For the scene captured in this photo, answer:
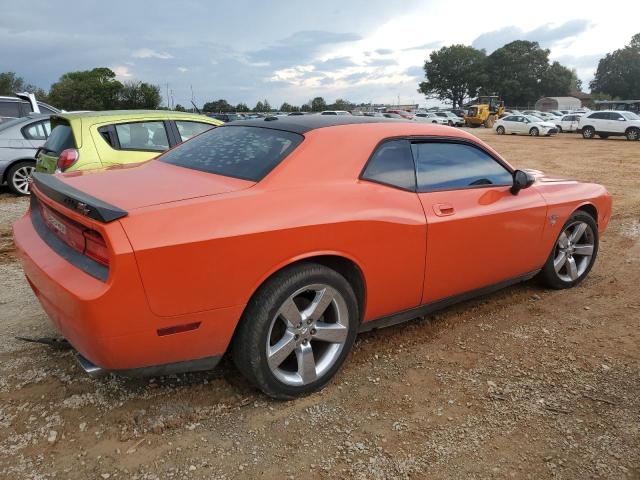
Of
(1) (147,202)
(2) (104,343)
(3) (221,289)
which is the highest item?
(1) (147,202)

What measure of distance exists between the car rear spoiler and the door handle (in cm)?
185

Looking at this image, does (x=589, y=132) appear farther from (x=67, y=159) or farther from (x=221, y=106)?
(x=221, y=106)

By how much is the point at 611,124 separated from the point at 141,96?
40237 millimetres

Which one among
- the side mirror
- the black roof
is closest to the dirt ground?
the side mirror

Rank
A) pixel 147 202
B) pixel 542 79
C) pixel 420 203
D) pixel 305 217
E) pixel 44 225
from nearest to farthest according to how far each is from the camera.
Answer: pixel 147 202, pixel 305 217, pixel 44 225, pixel 420 203, pixel 542 79

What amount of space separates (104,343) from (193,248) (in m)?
0.55

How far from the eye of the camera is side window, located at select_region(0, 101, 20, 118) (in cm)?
1143

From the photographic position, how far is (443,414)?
2.61 metres

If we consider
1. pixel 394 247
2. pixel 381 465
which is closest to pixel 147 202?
pixel 394 247

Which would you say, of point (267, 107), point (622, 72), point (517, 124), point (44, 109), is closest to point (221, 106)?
point (267, 107)

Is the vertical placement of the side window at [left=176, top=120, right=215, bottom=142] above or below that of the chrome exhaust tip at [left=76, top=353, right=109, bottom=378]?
above

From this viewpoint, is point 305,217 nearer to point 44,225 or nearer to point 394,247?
point 394,247

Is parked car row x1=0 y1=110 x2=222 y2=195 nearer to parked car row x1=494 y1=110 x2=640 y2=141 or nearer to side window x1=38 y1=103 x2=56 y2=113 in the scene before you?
side window x1=38 y1=103 x2=56 y2=113

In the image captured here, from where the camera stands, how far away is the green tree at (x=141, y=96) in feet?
155
